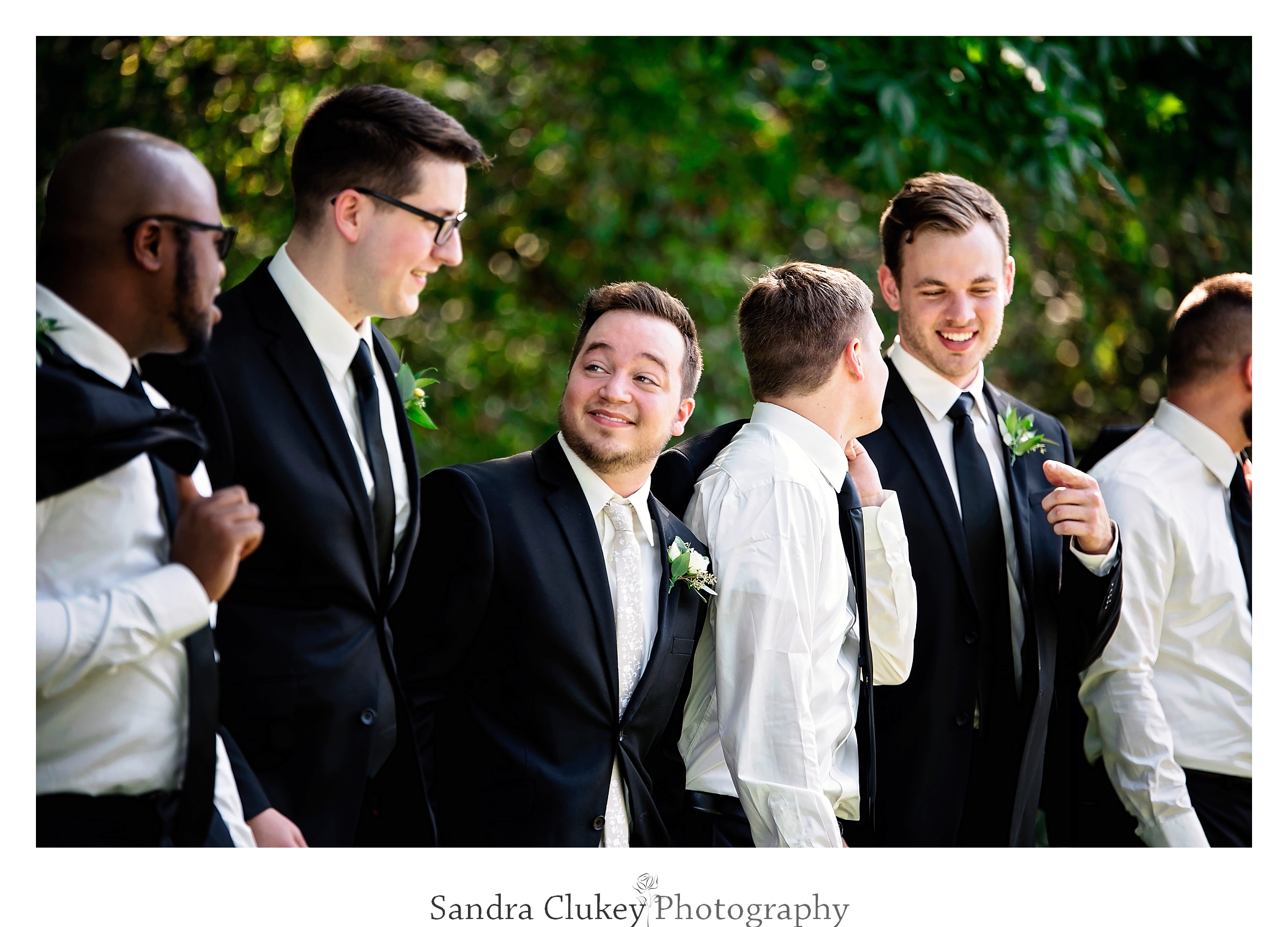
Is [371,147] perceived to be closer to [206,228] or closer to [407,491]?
[206,228]

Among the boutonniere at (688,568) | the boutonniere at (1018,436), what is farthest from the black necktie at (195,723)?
the boutonniere at (1018,436)

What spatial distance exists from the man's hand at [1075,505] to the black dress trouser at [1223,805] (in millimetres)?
996

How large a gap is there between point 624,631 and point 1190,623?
2.10 meters

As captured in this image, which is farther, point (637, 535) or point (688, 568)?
point (637, 535)

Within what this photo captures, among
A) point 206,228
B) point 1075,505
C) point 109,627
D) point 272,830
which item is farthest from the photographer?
point 1075,505

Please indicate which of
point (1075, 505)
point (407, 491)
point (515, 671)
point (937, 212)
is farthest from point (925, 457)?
point (407, 491)

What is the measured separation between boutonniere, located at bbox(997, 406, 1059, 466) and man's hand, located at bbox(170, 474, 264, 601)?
2526 mm

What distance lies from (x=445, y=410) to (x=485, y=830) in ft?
17.9

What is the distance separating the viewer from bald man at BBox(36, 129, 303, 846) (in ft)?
8.36

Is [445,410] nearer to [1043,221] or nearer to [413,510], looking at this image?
[1043,221]

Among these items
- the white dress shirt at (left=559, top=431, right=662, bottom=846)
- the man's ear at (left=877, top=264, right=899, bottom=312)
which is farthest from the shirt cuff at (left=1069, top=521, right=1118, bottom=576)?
the white dress shirt at (left=559, top=431, right=662, bottom=846)

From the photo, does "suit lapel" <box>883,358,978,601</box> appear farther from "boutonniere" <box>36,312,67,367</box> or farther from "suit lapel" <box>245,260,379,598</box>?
"boutonniere" <box>36,312,67,367</box>

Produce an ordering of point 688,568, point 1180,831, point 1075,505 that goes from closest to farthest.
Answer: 1. point 688,568
2. point 1075,505
3. point 1180,831

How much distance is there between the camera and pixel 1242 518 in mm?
4164
